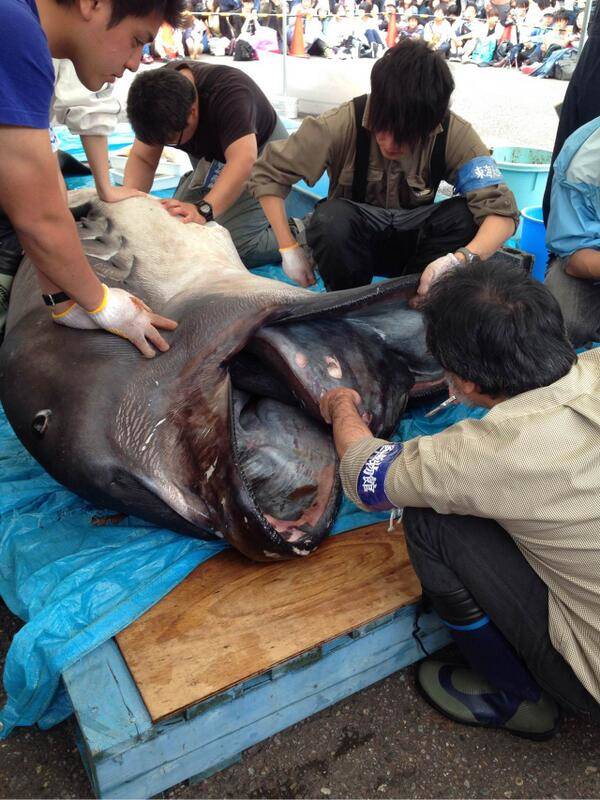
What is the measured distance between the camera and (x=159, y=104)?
3.35 metres

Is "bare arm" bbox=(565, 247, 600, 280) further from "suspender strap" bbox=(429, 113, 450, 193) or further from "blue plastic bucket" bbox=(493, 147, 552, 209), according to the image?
"blue plastic bucket" bbox=(493, 147, 552, 209)

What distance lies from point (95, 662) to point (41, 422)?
646 mm

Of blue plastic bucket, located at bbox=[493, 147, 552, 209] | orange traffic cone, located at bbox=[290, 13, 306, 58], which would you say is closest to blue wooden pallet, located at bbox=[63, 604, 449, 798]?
blue plastic bucket, located at bbox=[493, 147, 552, 209]

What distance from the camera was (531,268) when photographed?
3719 millimetres

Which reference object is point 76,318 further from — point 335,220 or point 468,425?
point 335,220

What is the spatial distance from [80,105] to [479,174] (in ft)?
5.55

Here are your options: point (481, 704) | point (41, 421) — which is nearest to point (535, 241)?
point (481, 704)

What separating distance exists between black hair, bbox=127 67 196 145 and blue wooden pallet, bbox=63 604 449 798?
2540 mm

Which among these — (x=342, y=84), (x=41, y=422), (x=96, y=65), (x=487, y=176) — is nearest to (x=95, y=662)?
(x=41, y=422)

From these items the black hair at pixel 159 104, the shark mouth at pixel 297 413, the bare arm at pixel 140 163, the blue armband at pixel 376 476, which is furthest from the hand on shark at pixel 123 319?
the bare arm at pixel 140 163

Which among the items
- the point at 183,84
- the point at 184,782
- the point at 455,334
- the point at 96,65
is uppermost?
the point at 96,65

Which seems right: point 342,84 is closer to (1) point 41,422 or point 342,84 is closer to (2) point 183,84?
(2) point 183,84

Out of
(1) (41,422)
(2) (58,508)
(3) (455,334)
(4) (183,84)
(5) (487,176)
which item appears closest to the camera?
(3) (455,334)

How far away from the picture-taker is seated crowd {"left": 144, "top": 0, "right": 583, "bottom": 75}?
14719 mm
